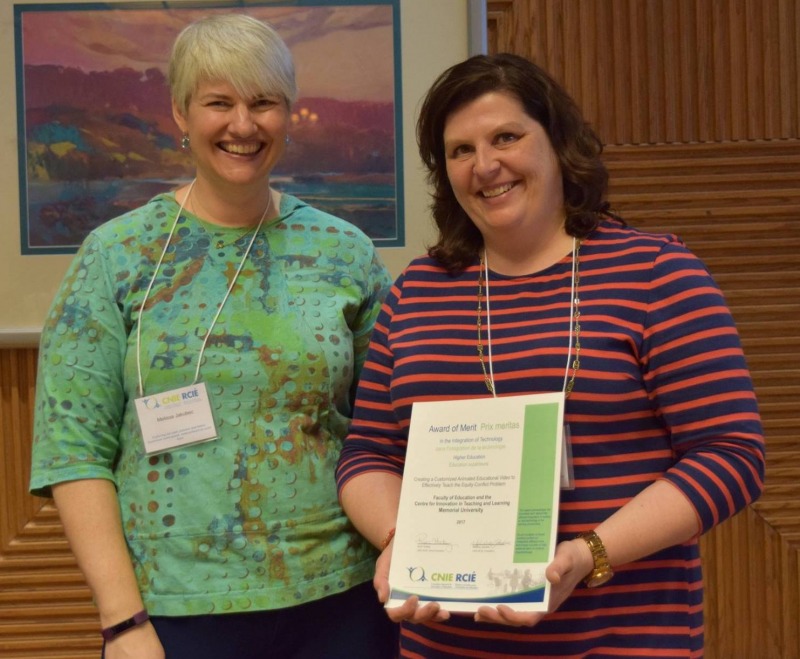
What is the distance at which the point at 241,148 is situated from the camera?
1.65m

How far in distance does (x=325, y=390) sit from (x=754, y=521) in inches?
68.8

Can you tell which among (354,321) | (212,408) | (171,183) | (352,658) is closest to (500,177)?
(354,321)

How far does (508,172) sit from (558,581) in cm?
65

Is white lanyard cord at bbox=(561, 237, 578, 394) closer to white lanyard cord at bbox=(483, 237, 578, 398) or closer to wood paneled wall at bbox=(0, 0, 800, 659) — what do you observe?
white lanyard cord at bbox=(483, 237, 578, 398)

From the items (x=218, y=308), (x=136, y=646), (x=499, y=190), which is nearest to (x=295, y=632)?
(x=136, y=646)

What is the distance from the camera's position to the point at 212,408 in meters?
1.59

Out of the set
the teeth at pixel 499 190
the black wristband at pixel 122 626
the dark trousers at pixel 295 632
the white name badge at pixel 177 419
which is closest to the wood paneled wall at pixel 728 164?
the teeth at pixel 499 190

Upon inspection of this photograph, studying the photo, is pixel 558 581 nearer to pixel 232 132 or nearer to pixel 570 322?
pixel 570 322

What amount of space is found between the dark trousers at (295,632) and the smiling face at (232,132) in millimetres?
757

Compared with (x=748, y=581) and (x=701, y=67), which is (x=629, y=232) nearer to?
(x=701, y=67)

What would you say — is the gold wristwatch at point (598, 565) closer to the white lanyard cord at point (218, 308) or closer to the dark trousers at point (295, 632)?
the dark trousers at point (295, 632)
